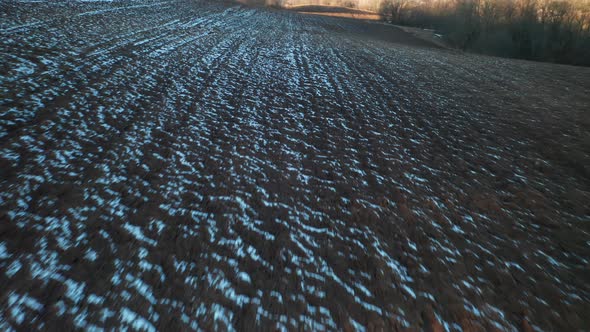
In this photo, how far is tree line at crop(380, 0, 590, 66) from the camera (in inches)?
313

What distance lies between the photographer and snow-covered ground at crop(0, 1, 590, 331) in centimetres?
65

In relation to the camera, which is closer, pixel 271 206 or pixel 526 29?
pixel 271 206

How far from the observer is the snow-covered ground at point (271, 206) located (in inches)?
25.6

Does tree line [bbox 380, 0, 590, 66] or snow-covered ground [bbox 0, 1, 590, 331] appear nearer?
snow-covered ground [bbox 0, 1, 590, 331]

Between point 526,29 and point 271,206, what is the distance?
10809 mm

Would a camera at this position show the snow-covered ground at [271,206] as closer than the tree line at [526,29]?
Yes

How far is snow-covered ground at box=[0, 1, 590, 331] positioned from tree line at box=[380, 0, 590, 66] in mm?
7746

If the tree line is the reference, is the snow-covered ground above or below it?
below

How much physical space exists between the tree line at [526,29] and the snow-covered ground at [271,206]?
305 inches

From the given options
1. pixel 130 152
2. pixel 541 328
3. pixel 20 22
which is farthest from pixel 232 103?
pixel 20 22

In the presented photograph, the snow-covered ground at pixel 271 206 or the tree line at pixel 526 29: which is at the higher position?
the tree line at pixel 526 29

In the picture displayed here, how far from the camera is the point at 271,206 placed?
0.93 m

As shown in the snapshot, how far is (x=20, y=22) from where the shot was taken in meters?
2.60

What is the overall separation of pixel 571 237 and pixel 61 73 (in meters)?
2.01
